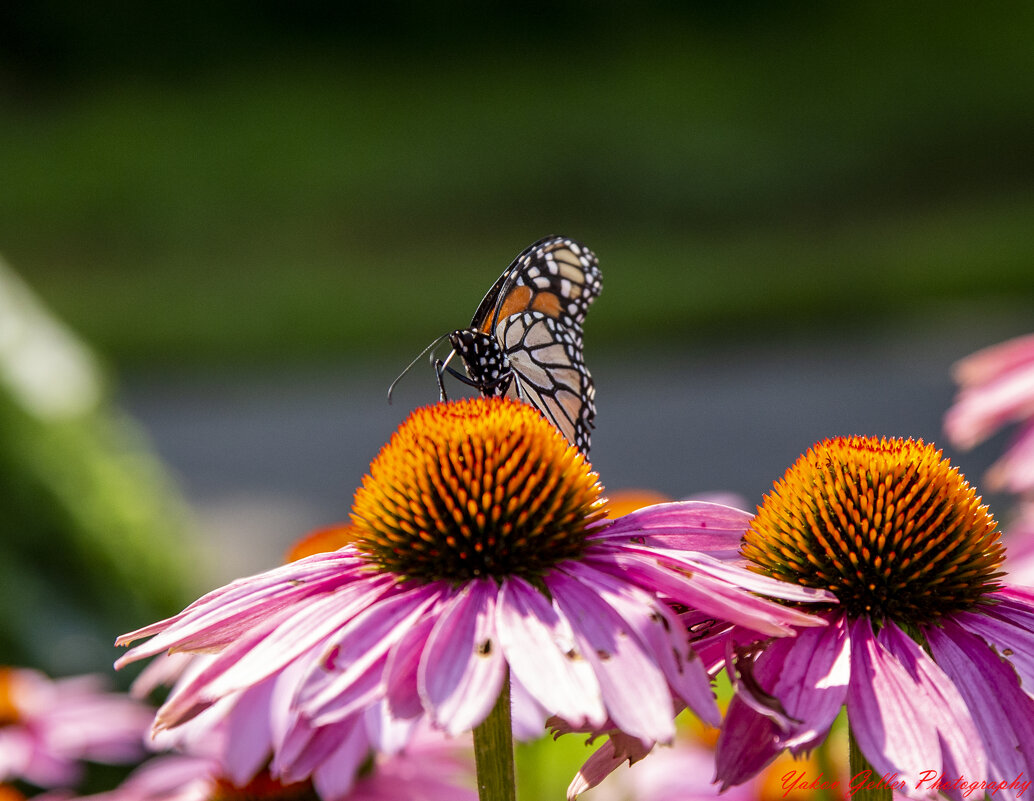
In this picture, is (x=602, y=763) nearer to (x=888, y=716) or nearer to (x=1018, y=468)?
(x=888, y=716)

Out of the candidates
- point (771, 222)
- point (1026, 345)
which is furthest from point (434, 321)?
point (1026, 345)

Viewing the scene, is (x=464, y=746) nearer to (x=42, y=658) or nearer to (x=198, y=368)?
(x=42, y=658)

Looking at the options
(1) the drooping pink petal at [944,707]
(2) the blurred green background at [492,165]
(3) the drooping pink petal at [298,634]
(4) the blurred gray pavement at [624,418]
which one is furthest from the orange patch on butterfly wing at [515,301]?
(2) the blurred green background at [492,165]

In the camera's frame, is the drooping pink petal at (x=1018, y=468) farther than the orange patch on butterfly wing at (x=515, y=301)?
No

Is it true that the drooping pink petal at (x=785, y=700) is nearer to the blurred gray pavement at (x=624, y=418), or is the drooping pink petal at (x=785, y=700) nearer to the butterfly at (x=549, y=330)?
the butterfly at (x=549, y=330)

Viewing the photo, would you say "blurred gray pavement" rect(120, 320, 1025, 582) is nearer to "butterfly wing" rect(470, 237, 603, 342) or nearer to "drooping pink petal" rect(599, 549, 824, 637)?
"butterfly wing" rect(470, 237, 603, 342)

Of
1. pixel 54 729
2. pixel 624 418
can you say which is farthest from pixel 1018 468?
pixel 624 418
